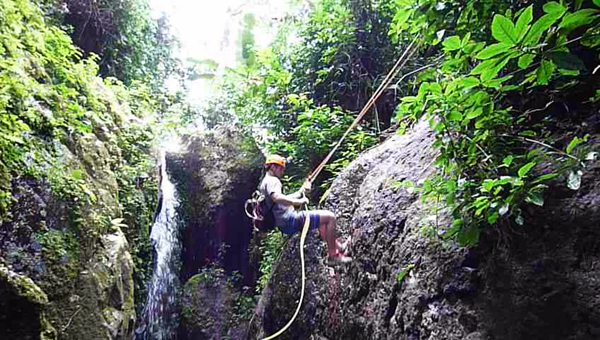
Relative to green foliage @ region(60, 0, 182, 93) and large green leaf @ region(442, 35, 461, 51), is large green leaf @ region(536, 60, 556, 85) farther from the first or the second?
green foliage @ region(60, 0, 182, 93)

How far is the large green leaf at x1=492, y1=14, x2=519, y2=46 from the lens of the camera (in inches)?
62.8

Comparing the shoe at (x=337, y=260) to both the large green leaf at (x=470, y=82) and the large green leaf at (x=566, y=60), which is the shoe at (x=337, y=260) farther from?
the large green leaf at (x=566, y=60)

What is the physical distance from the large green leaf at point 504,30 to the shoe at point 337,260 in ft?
9.33

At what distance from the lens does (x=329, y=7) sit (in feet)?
25.6

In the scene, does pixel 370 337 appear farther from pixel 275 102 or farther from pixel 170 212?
pixel 170 212

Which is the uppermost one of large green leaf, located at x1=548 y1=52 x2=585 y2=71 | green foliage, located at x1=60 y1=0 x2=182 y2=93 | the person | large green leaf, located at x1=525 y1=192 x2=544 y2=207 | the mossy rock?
green foliage, located at x1=60 y1=0 x2=182 y2=93

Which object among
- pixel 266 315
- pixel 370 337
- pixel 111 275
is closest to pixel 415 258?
pixel 370 337

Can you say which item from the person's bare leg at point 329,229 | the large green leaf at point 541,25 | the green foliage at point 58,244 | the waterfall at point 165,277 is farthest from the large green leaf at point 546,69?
the waterfall at point 165,277

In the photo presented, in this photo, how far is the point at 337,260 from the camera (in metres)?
4.32

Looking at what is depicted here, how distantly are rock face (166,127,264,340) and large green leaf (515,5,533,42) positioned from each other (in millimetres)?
6846

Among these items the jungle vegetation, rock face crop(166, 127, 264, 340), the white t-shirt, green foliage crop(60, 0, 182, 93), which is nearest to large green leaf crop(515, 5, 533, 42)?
the jungle vegetation

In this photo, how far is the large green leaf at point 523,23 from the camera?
1530 millimetres

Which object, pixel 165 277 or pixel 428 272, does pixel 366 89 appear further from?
pixel 165 277

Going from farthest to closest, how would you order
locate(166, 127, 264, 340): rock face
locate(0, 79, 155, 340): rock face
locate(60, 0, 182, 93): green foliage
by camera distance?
locate(60, 0, 182, 93): green foliage
locate(166, 127, 264, 340): rock face
locate(0, 79, 155, 340): rock face
